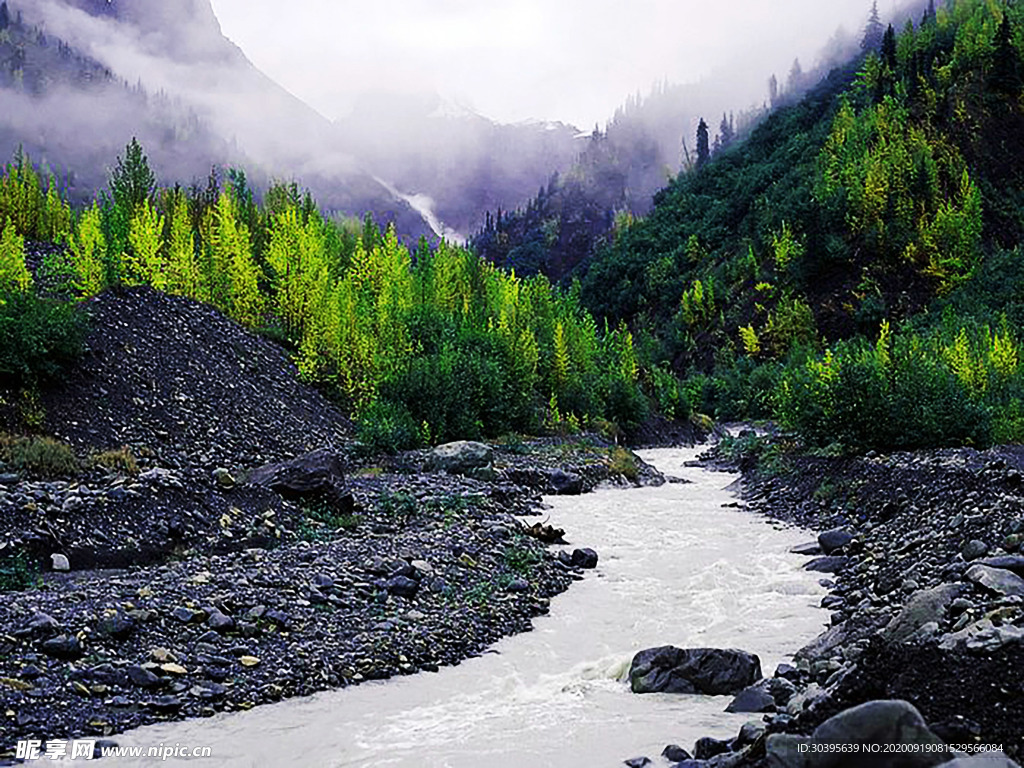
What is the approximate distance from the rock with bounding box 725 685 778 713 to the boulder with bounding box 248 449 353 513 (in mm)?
11954

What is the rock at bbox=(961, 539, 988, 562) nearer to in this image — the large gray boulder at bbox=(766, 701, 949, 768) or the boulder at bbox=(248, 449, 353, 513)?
the large gray boulder at bbox=(766, 701, 949, 768)

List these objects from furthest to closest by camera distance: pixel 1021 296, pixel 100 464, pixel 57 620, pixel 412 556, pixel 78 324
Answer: pixel 1021 296, pixel 78 324, pixel 100 464, pixel 412 556, pixel 57 620

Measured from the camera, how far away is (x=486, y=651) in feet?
39.7

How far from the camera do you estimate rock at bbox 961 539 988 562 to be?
12234 millimetres

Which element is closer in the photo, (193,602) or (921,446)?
(193,602)

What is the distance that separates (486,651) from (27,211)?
205 ft

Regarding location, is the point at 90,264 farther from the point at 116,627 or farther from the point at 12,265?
the point at 116,627

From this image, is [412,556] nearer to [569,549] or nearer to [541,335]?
[569,549]

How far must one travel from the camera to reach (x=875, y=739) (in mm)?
5383

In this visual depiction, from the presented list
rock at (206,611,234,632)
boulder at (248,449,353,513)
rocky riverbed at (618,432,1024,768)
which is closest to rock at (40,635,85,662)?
rock at (206,611,234,632)

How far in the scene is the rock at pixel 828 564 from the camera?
54.3 ft

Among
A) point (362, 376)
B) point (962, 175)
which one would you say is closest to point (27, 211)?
point (362, 376)

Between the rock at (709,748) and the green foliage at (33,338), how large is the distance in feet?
70.7

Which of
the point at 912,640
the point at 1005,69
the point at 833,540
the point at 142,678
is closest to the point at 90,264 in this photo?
the point at 142,678
